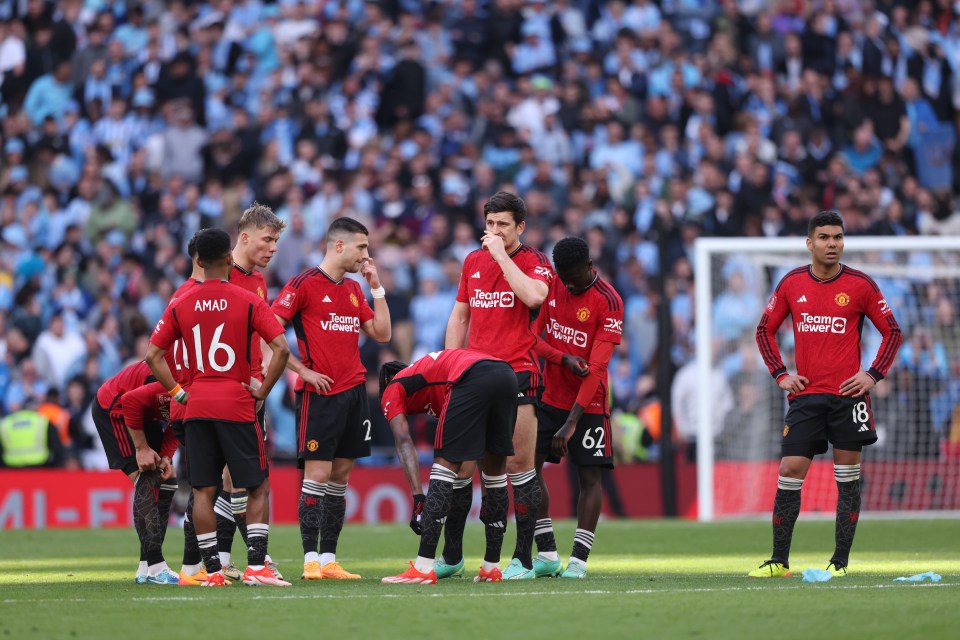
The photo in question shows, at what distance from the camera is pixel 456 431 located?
30.2 ft

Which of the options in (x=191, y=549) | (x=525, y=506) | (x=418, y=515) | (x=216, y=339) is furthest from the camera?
(x=525, y=506)

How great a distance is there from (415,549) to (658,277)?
652 centimetres

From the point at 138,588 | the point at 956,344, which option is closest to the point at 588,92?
the point at 956,344

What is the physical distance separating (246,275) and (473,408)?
6.81ft

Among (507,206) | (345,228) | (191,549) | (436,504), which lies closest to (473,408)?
(436,504)

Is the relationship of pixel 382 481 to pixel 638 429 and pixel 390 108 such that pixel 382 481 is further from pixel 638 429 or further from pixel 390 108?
pixel 390 108

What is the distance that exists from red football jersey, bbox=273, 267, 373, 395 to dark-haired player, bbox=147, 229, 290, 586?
3.24 feet

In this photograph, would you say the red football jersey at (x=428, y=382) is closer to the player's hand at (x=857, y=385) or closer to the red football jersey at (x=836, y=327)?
the red football jersey at (x=836, y=327)

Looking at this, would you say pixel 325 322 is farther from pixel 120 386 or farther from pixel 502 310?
pixel 120 386

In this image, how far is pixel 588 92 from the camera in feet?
77.3

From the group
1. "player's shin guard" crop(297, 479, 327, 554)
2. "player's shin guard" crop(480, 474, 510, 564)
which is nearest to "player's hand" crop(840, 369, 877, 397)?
"player's shin guard" crop(480, 474, 510, 564)

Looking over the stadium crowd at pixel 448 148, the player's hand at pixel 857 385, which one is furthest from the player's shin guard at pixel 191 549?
the stadium crowd at pixel 448 148

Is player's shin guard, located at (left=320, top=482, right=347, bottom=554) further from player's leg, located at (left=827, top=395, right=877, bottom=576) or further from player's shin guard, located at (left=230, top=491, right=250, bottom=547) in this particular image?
player's leg, located at (left=827, top=395, right=877, bottom=576)

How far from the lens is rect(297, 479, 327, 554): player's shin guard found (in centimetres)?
997
